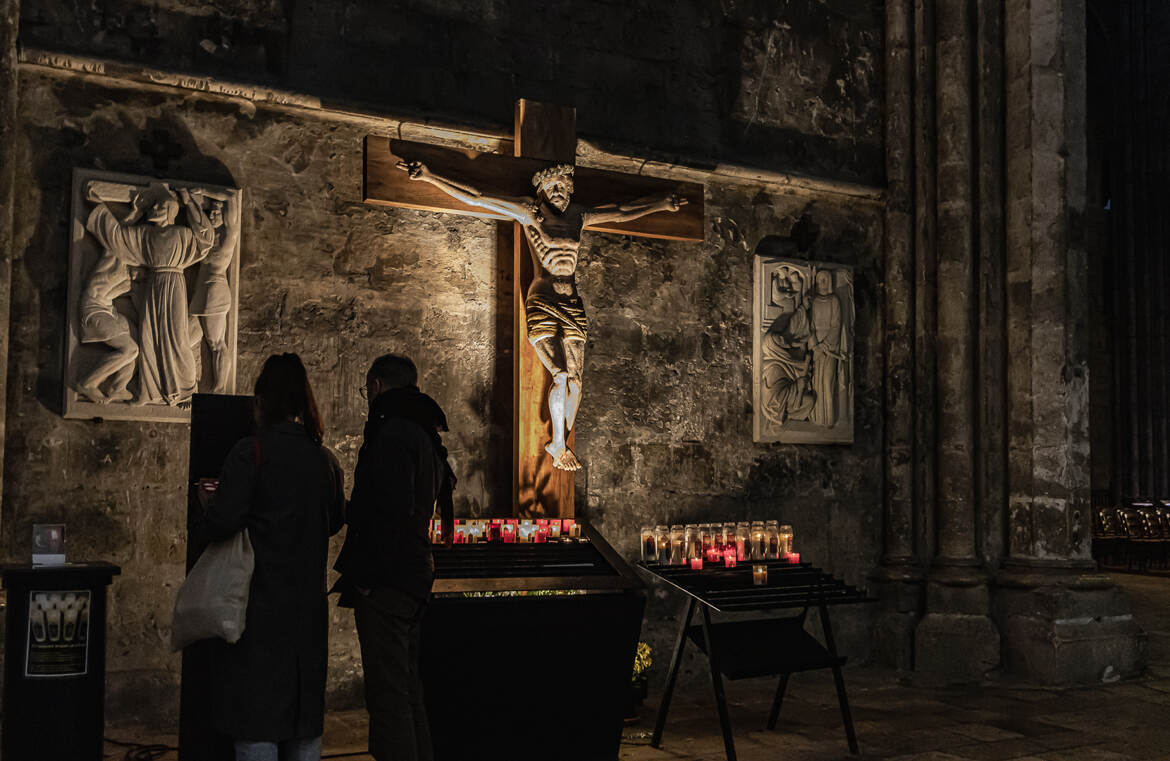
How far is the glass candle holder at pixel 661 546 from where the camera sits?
5.73 m

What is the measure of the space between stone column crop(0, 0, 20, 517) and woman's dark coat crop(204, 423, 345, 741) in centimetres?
248

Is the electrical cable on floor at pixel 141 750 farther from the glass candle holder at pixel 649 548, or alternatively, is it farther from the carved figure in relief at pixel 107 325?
the glass candle holder at pixel 649 548

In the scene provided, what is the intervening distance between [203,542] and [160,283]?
2.49m

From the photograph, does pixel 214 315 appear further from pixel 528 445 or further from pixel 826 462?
pixel 826 462

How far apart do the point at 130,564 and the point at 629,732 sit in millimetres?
2607

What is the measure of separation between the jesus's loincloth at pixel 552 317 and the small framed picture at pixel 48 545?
9.07 ft

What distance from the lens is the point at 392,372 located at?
169 inches

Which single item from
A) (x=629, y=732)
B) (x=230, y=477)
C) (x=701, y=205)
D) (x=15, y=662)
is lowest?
(x=629, y=732)

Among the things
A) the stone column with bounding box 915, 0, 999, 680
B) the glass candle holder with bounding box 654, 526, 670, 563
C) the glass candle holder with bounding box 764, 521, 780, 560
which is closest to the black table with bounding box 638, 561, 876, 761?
the glass candle holder with bounding box 654, 526, 670, 563

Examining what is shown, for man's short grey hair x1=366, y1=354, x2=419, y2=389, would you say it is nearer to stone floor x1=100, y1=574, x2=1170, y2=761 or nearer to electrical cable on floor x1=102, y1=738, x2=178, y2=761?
stone floor x1=100, y1=574, x2=1170, y2=761

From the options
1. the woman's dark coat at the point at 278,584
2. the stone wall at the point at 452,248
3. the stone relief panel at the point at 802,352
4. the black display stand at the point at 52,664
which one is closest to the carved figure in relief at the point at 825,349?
the stone relief panel at the point at 802,352

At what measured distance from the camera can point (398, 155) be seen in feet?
19.9

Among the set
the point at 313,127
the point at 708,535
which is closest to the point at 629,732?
the point at 708,535

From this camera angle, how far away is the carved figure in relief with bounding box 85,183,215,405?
5.80 metres
